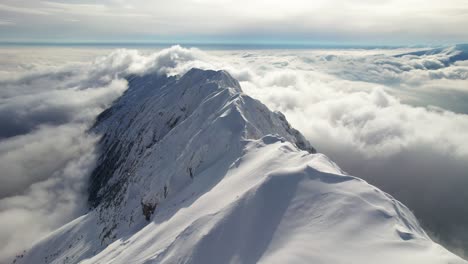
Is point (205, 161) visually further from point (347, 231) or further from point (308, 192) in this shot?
point (347, 231)

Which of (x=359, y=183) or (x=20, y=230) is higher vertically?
(x=359, y=183)

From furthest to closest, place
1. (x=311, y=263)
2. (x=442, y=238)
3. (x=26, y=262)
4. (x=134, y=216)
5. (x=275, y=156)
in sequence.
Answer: (x=442, y=238)
(x=26, y=262)
(x=134, y=216)
(x=275, y=156)
(x=311, y=263)

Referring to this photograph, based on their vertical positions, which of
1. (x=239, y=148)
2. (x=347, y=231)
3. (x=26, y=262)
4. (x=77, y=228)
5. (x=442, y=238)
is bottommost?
(x=442, y=238)

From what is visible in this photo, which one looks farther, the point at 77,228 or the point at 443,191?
the point at 443,191

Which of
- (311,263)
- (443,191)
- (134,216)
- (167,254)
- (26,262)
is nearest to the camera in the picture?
(311,263)

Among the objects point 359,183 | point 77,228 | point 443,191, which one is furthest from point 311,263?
point 443,191

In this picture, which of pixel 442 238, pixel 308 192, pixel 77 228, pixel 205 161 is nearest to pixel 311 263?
pixel 308 192
